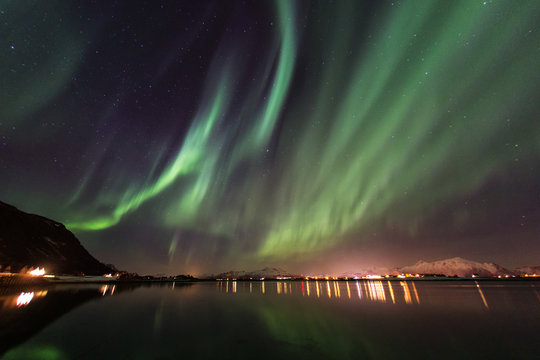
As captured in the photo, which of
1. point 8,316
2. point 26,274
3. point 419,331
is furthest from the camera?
point 26,274

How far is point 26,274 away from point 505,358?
113m

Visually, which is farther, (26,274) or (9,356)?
(26,274)

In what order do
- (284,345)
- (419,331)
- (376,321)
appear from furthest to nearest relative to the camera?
(376,321) → (419,331) → (284,345)

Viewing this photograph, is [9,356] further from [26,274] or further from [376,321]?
[26,274]

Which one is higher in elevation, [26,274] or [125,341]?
[26,274]

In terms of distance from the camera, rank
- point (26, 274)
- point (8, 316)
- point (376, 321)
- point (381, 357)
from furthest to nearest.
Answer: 1. point (26, 274)
2. point (376, 321)
3. point (8, 316)
4. point (381, 357)

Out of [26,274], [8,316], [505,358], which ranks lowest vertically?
[505,358]

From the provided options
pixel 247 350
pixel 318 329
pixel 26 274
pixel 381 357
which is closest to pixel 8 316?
pixel 247 350

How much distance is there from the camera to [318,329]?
2153 cm

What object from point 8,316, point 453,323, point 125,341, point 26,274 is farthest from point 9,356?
point 26,274

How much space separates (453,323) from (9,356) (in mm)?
34162

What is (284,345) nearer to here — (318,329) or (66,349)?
(318,329)

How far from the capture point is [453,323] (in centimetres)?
2522

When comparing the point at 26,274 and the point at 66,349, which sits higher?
the point at 26,274
